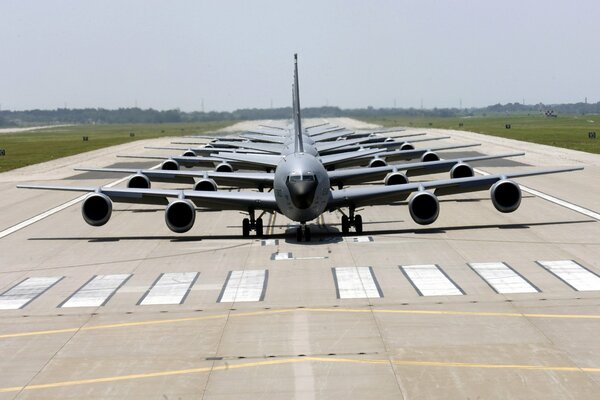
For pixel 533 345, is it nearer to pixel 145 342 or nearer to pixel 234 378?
pixel 234 378

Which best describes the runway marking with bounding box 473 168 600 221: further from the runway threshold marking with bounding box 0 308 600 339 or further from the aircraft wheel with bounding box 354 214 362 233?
the runway threshold marking with bounding box 0 308 600 339

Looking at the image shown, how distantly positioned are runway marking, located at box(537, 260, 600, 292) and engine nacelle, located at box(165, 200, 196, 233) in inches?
509

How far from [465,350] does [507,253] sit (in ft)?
37.0

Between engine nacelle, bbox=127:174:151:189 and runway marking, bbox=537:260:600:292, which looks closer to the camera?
runway marking, bbox=537:260:600:292

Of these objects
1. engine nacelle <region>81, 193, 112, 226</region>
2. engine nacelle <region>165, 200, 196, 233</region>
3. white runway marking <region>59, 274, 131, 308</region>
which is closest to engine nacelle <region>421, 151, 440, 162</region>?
engine nacelle <region>165, 200, 196, 233</region>

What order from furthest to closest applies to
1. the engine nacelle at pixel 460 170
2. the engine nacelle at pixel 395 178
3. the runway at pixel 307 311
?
the engine nacelle at pixel 460 170 < the engine nacelle at pixel 395 178 < the runway at pixel 307 311

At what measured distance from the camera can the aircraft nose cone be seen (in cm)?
2781

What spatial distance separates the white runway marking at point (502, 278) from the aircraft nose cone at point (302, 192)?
626cm

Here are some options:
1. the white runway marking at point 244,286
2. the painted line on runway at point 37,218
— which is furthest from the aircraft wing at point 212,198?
the white runway marking at point 244,286

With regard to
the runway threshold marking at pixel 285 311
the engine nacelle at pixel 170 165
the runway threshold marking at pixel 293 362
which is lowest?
the runway threshold marking at pixel 285 311

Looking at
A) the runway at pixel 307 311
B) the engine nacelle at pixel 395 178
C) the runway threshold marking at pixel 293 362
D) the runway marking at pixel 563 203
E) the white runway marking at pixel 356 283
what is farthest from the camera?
the engine nacelle at pixel 395 178

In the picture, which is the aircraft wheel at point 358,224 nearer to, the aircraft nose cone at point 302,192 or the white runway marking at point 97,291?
the aircraft nose cone at point 302,192

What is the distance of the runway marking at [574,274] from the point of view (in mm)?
21516

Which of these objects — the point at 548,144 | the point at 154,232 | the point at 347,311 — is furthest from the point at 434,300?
the point at 548,144
